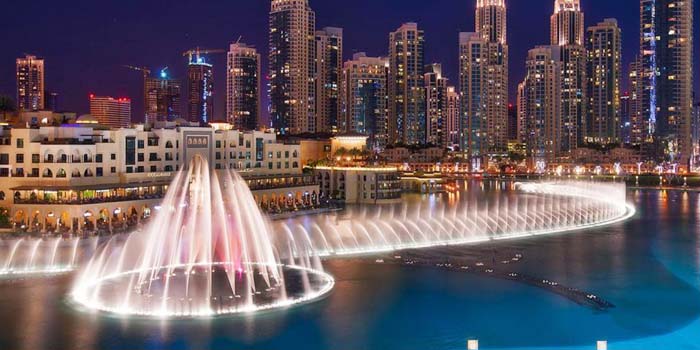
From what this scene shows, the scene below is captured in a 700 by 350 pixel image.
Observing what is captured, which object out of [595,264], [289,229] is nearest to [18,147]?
[289,229]

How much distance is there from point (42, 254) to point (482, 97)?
135 meters

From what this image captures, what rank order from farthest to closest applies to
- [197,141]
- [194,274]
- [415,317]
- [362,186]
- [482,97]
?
1. [482,97]
2. [362,186]
3. [197,141]
4. [194,274]
5. [415,317]

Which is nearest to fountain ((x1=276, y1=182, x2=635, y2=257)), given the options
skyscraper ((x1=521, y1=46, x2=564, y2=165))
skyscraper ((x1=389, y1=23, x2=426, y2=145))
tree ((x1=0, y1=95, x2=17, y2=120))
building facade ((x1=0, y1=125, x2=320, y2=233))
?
building facade ((x1=0, y1=125, x2=320, y2=233))

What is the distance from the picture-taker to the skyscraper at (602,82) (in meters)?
188

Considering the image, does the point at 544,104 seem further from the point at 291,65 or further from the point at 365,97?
the point at 291,65

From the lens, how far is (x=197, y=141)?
194 feet

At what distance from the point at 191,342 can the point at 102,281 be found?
380 inches

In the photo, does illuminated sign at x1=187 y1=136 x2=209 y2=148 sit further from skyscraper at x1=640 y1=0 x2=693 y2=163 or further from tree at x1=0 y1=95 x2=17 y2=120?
skyscraper at x1=640 y1=0 x2=693 y2=163

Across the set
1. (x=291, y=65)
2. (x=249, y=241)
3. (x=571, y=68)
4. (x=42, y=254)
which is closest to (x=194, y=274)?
(x=249, y=241)

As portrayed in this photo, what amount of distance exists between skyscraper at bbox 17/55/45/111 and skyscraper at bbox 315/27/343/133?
182 ft

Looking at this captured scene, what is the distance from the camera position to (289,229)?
48062mm

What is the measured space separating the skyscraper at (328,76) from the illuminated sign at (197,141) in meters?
94.9

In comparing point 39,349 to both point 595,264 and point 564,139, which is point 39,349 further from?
point 564,139

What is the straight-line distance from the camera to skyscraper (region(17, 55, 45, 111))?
116 m
